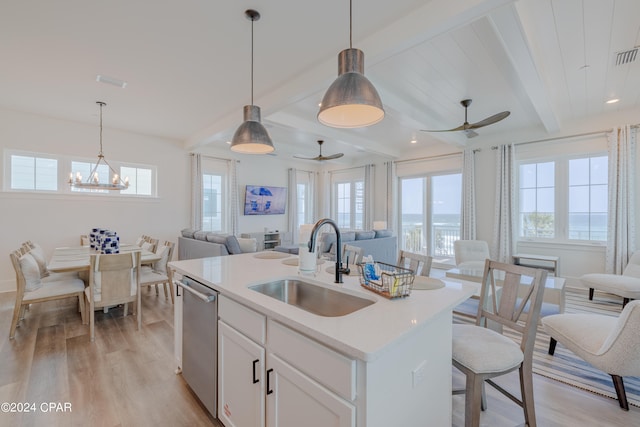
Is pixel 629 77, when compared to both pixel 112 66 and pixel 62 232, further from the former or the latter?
pixel 62 232

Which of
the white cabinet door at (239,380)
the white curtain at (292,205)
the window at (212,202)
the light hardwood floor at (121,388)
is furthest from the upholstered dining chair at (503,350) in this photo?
the white curtain at (292,205)

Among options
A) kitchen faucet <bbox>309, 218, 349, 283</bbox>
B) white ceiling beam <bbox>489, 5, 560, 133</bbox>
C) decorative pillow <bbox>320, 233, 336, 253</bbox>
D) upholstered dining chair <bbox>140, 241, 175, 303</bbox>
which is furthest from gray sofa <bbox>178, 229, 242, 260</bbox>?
white ceiling beam <bbox>489, 5, 560, 133</bbox>

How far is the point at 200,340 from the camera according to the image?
1772 mm

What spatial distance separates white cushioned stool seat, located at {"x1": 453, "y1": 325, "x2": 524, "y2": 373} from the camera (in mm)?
1399

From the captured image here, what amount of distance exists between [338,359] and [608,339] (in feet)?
6.26

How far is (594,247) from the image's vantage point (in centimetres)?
443

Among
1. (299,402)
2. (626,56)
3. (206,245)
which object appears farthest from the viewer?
(206,245)

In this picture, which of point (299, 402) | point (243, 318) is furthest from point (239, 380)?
point (299, 402)

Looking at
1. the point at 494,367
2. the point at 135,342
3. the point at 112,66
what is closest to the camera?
the point at 494,367

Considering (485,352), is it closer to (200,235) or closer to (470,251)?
(470,251)

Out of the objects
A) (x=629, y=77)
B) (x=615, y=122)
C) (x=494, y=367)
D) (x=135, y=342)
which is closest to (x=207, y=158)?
(x=135, y=342)

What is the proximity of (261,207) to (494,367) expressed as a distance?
6.38m

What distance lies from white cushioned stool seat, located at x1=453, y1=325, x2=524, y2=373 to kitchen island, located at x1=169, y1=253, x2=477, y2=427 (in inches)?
5.9

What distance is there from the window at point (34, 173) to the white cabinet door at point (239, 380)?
504cm
